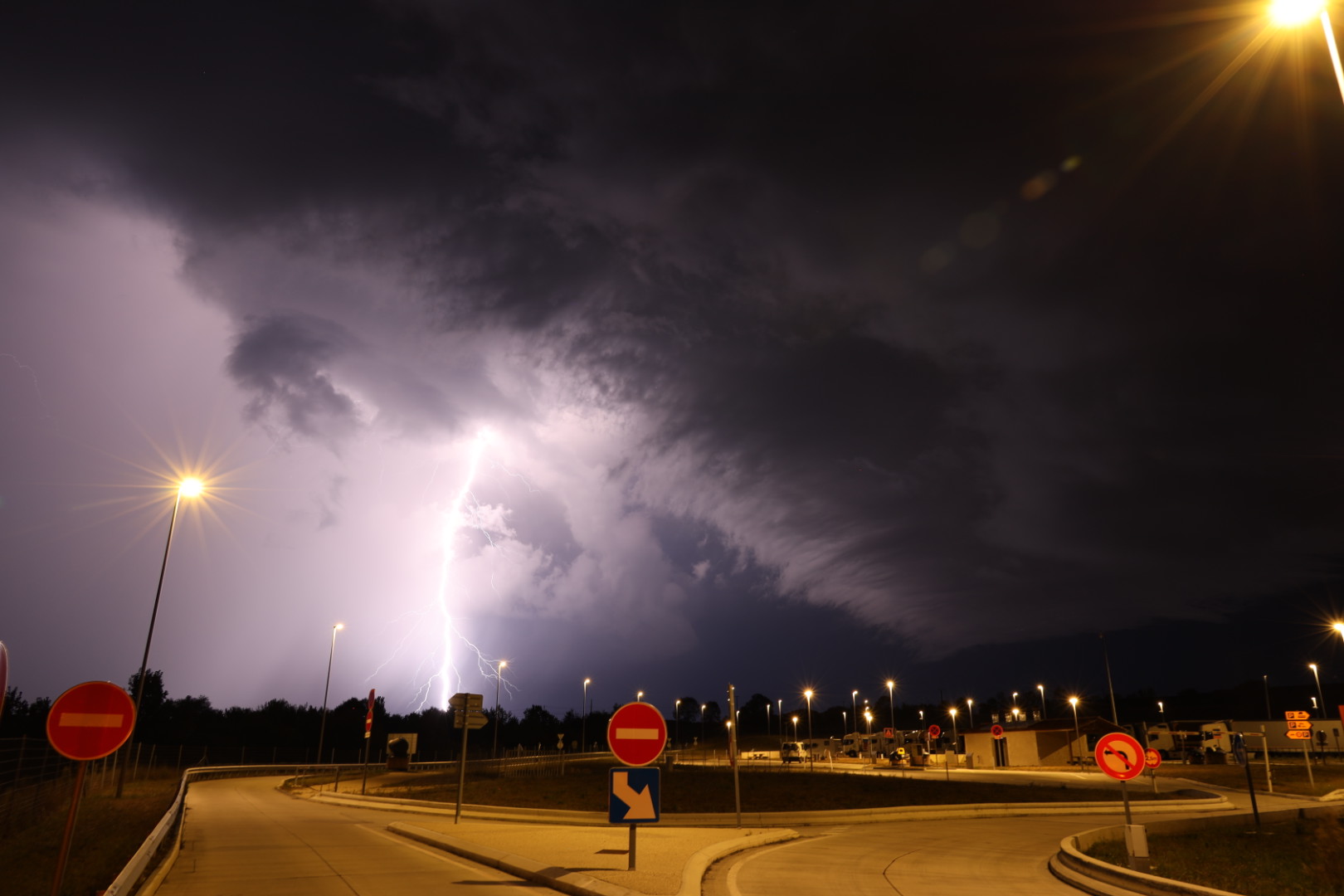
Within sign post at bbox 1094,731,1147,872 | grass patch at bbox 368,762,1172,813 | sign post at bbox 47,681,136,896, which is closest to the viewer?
sign post at bbox 47,681,136,896

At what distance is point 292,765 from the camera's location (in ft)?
244

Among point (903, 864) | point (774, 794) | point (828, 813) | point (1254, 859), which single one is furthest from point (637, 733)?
point (774, 794)

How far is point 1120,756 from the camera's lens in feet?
45.1

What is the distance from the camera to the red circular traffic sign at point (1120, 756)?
13.5 meters

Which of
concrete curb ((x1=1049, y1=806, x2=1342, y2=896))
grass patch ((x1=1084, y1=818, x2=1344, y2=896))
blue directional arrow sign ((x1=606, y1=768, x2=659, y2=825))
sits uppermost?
A: blue directional arrow sign ((x1=606, y1=768, x2=659, y2=825))

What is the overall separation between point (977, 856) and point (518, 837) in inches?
399

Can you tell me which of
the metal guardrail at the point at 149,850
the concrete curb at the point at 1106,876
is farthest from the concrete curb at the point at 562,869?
the concrete curb at the point at 1106,876

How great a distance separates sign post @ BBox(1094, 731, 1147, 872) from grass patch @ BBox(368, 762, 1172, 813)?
1471cm

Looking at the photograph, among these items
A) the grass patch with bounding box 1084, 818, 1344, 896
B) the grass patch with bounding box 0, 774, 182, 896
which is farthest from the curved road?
the grass patch with bounding box 1084, 818, 1344, 896

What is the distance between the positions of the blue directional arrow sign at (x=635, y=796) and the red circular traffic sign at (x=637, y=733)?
0.22 metres

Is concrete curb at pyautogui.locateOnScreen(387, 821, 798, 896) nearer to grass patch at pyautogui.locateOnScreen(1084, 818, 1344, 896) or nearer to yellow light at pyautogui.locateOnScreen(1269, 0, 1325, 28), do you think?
grass patch at pyautogui.locateOnScreen(1084, 818, 1344, 896)

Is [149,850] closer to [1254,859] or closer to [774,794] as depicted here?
[1254,859]

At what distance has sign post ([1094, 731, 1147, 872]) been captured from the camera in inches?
520

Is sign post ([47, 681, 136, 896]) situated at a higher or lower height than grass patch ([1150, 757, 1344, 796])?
higher
